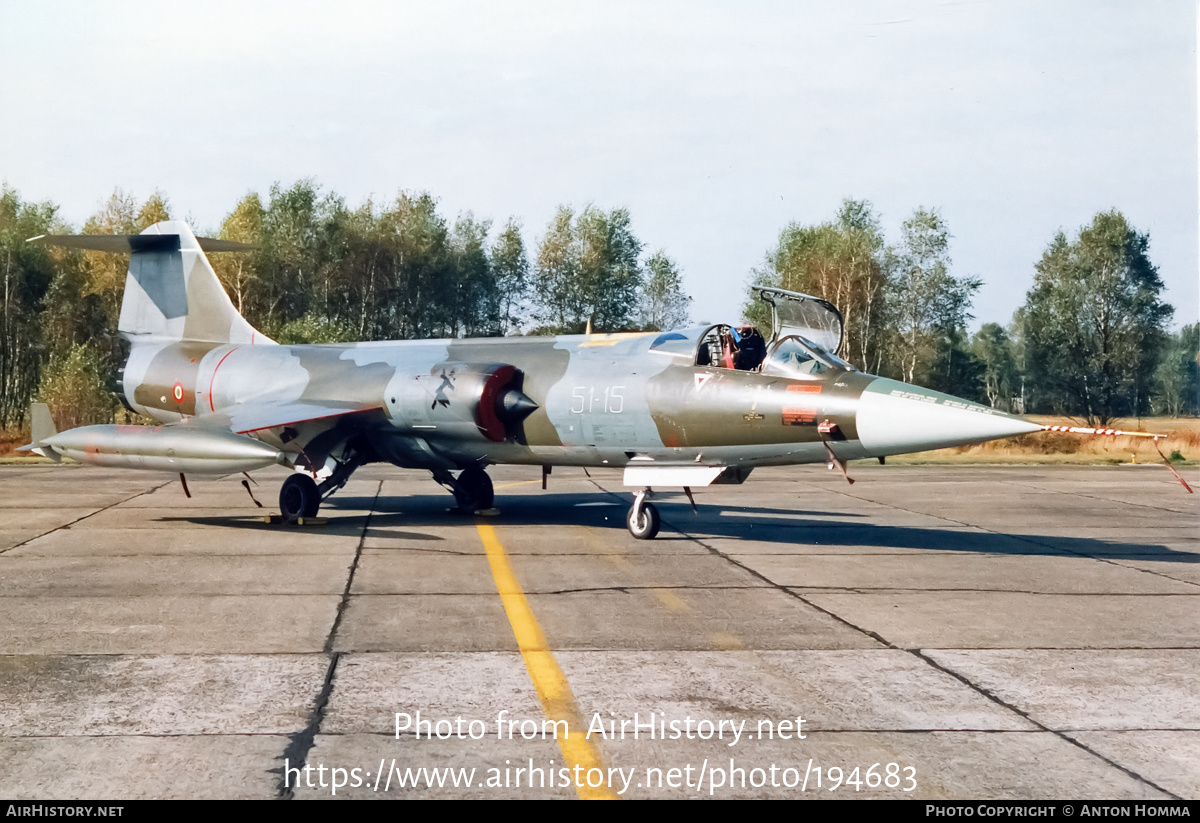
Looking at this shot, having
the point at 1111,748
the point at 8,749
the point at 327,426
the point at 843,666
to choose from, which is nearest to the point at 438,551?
the point at 327,426

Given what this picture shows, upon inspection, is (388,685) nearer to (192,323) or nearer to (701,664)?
(701,664)

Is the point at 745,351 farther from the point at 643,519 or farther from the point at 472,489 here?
the point at 472,489

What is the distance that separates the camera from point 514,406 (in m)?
14.2

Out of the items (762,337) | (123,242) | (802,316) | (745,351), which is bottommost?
(745,351)

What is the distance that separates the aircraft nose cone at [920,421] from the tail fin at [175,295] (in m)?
10.8

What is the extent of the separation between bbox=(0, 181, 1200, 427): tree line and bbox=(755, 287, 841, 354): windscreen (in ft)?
110

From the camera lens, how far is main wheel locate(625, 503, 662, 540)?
13.7 meters

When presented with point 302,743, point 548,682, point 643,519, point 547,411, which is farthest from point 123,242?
point 302,743

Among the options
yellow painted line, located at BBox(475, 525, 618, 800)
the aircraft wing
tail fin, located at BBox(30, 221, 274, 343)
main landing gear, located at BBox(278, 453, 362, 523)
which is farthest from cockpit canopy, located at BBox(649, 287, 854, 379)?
tail fin, located at BBox(30, 221, 274, 343)

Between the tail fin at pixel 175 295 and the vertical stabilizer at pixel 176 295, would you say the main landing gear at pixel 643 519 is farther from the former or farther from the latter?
the vertical stabilizer at pixel 176 295

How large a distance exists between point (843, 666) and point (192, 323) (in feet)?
47.4

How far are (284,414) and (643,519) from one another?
5.27m

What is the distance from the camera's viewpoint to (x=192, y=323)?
18.6 meters

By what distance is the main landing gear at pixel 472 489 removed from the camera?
16.5 m
